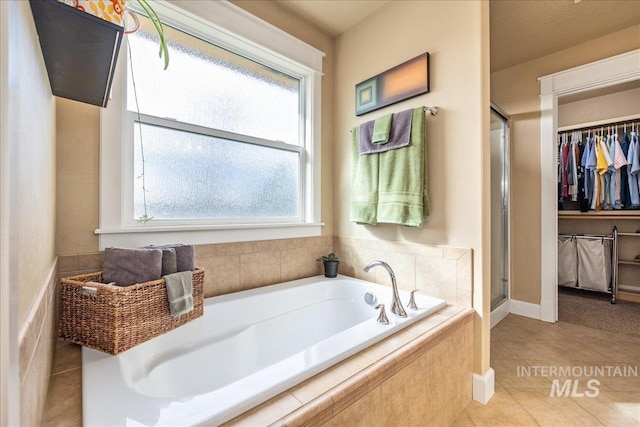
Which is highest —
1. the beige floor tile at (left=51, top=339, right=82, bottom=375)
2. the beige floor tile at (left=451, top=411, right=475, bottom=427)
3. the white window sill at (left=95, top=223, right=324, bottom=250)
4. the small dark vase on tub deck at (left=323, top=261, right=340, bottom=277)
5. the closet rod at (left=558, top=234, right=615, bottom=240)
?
the white window sill at (left=95, top=223, right=324, bottom=250)

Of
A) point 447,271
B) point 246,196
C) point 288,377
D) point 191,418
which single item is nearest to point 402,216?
point 447,271

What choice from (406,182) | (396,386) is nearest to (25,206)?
(396,386)

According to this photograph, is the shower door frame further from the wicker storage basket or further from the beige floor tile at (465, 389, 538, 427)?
the wicker storage basket

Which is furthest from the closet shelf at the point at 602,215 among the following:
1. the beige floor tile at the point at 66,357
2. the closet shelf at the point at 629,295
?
the beige floor tile at the point at 66,357

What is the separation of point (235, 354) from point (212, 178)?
1057 millimetres

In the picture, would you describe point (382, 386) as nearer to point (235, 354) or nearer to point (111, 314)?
point (235, 354)

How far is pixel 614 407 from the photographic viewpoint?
1507 mm

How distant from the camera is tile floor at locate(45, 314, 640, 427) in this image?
3.24 feet

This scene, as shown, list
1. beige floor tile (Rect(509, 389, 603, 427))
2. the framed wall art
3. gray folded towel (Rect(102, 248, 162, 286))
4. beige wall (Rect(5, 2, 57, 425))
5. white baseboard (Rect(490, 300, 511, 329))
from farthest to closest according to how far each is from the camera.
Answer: white baseboard (Rect(490, 300, 511, 329)) < the framed wall art < beige floor tile (Rect(509, 389, 603, 427)) < gray folded towel (Rect(102, 248, 162, 286)) < beige wall (Rect(5, 2, 57, 425))

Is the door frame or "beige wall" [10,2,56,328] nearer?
"beige wall" [10,2,56,328]

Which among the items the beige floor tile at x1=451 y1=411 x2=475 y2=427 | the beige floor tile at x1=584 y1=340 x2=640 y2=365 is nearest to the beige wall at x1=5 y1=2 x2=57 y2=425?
the beige floor tile at x1=451 y1=411 x2=475 y2=427

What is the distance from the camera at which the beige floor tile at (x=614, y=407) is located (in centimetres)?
141

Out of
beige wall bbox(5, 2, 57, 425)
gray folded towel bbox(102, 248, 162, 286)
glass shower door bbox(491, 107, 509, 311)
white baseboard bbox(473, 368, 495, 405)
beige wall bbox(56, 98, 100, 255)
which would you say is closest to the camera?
beige wall bbox(5, 2, 57, 425)

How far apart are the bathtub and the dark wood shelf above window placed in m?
0.96
